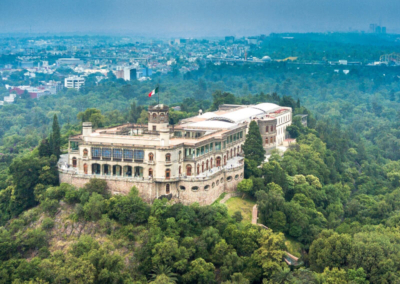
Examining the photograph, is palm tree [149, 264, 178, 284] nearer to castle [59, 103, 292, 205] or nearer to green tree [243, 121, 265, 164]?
castle [59, 103, 292, 205]

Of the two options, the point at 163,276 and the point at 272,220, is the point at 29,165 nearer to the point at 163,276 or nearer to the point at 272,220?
the point at 163,276

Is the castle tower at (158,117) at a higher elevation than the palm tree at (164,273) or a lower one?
higher

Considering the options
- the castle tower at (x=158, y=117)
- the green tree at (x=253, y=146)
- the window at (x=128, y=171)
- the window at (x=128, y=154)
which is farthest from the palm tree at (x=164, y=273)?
the green tree at (x=253, y=146)

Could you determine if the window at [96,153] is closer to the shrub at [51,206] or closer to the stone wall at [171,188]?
the stone wall at [171,188]

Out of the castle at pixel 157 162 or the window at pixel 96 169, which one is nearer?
the castle at pixel 157 162

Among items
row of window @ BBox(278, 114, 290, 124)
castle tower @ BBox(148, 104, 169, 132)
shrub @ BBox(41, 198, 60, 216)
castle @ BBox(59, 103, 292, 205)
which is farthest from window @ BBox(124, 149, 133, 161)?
row of window @ BBox(278, 114, 290, 124)

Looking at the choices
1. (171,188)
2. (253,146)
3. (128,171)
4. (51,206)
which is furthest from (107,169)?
(253,146)

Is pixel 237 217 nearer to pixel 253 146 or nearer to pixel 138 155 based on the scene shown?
pixel 138 155
